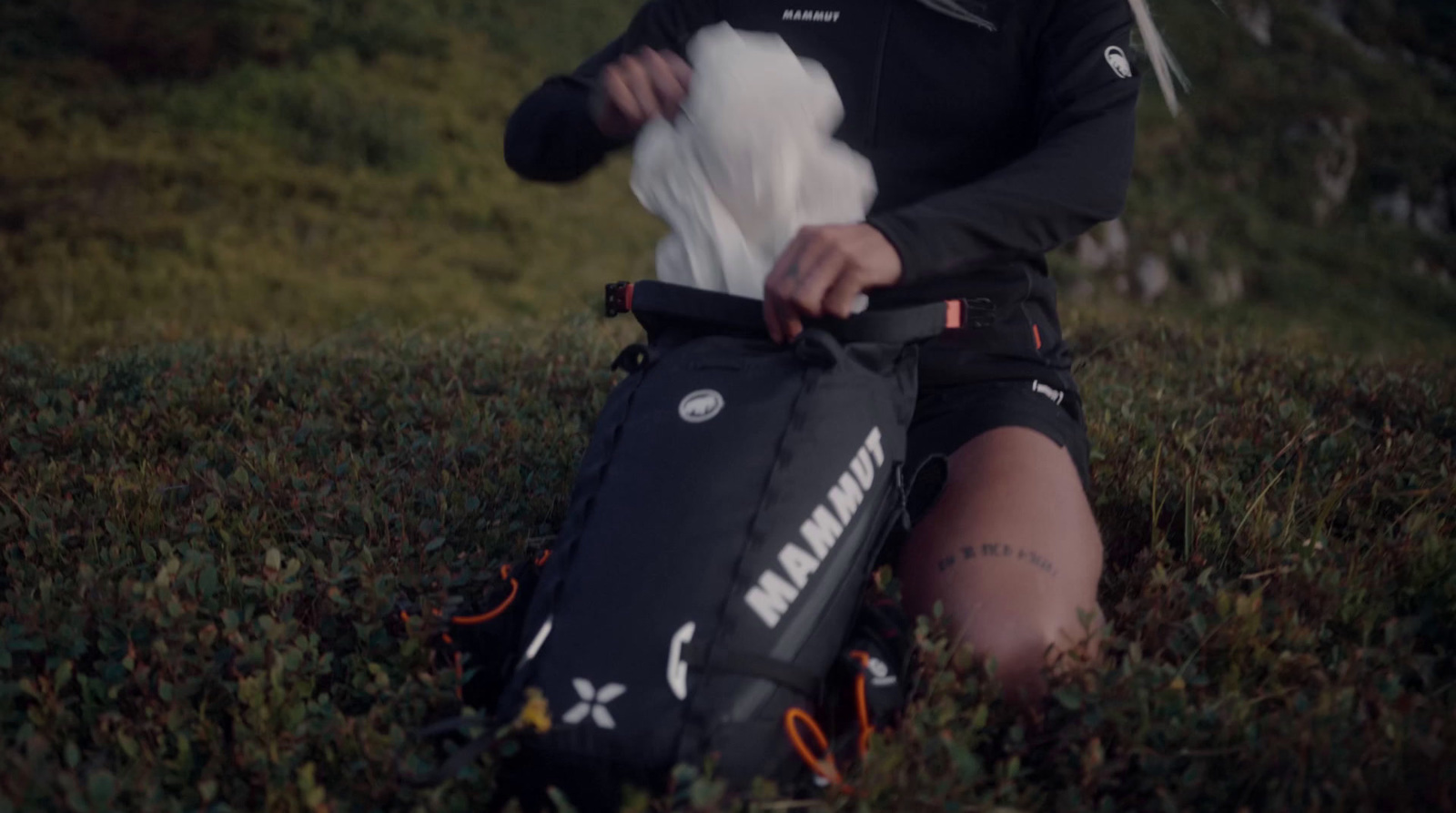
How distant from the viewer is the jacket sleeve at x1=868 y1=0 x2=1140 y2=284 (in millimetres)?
2131

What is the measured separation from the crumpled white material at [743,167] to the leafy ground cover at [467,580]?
0.86 m

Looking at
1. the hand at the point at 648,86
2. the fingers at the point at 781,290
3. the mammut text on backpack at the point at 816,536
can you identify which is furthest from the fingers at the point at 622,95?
Answer: the mammut text on backpack at the point at 816,536

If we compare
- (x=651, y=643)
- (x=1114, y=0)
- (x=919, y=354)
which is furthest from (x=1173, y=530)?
(x=651, y=643)

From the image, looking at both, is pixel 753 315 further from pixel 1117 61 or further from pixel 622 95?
pixel 1117 61

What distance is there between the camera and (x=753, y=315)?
2180 mm

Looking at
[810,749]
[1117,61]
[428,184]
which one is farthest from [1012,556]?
[428,184]

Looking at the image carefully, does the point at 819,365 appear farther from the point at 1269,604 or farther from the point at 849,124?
the point at 1269,604

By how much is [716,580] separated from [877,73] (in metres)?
1.44

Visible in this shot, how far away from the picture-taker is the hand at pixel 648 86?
226 centimetres

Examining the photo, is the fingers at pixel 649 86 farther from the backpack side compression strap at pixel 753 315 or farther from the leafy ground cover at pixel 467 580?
the leafy ground cover at pixel 467 580

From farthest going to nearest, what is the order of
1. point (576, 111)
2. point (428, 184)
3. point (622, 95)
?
point (428, 184) → point (576, 111) → point (622, 95)

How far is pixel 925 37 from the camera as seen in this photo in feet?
8.66

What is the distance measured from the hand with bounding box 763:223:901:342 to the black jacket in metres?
0.40

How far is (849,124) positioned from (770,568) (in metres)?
1.32
